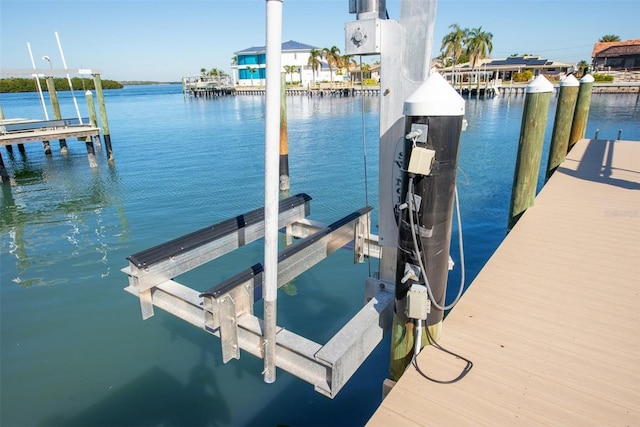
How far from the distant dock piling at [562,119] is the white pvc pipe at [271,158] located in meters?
10.4

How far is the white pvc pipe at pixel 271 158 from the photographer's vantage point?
8.20ft

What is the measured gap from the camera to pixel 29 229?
1259 cm

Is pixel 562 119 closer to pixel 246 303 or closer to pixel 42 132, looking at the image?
pixel 246 303

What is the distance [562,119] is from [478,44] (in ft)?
208

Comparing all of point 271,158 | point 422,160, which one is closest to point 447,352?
point 422,160

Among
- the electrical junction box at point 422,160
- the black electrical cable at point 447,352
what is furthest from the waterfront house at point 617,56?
the electrical junction box at point 422,160

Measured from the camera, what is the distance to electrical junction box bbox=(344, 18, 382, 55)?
343cm

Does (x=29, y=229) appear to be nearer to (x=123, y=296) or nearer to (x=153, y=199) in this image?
(x=153, y=199)

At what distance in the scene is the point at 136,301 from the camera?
8453mm

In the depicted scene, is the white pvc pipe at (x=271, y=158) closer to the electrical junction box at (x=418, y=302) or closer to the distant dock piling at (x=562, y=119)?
the electrical junction box at (x=418, y=302)

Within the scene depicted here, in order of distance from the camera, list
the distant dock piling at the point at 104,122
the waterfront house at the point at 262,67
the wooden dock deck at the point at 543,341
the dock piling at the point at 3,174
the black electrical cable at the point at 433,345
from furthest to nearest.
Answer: the waterfront house at the point at 262,67 → the distant dock piling at the point at 104,122 → the dock piling at the point at 3,174 → the black electrical cable at the point at 433,345 → the wooden dock deck at the point at 543,341

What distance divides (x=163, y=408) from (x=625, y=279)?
6359mm

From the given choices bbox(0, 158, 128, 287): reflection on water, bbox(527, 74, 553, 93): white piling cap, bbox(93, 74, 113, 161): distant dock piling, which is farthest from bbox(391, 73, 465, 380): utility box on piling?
bbox(93, 74, 113, 161): distant dock piling

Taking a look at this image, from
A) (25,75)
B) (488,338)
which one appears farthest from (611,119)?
(25,75)
